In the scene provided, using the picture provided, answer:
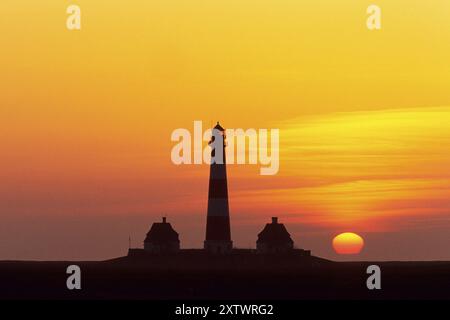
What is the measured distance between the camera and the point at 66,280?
15150 centimetres

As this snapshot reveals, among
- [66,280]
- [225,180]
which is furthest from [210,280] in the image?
[66,280]

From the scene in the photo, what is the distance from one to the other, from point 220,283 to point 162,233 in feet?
28.6

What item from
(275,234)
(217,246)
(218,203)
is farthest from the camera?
(275,234)

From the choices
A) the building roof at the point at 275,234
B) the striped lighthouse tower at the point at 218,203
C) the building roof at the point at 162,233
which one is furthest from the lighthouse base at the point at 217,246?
the building roof at the point at 162,233

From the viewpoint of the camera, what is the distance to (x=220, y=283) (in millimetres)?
128750

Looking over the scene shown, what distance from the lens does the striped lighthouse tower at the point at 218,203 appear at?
12019 cm

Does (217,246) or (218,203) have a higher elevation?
(218,203)

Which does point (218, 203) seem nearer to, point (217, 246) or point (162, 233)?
point (217, 246)

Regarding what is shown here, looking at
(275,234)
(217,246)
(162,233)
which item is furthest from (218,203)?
(162,233)
